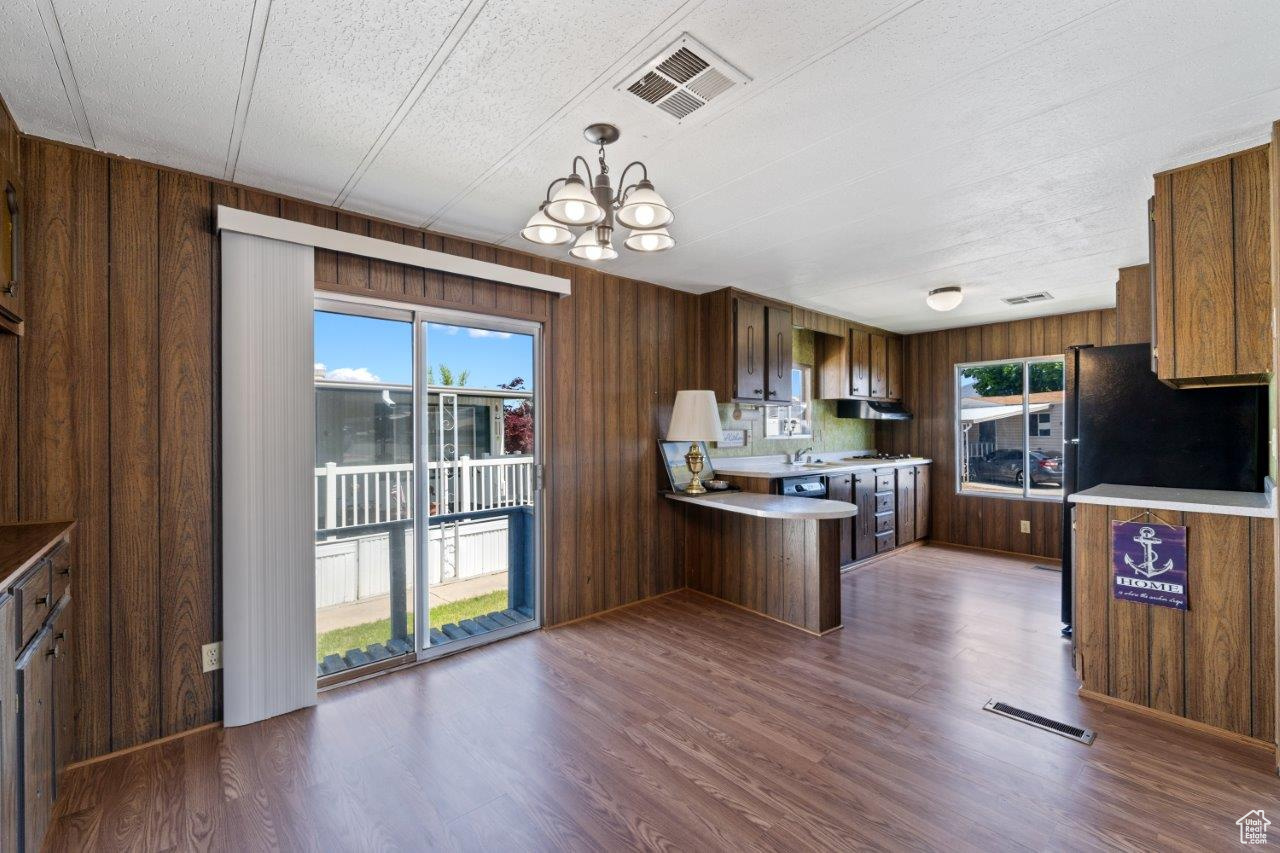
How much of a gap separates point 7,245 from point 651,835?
2922 millimetres

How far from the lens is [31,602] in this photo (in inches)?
63.2

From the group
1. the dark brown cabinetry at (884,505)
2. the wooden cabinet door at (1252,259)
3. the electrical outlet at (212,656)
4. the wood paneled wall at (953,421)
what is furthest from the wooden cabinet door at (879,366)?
the electrical outlet at (212,656)

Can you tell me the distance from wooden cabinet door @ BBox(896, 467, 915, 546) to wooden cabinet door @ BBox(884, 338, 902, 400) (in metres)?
0.97

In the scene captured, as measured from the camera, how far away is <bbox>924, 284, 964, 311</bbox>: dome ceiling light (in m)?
4.39

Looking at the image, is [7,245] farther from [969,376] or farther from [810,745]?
[969,376]

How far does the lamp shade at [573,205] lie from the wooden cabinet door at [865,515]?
13.9ft

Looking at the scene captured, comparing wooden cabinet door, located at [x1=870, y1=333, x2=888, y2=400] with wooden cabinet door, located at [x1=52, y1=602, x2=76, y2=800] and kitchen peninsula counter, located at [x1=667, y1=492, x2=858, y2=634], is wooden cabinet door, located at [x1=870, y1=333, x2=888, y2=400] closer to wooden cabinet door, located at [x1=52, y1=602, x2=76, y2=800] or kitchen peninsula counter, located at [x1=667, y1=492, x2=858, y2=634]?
kitchen peninsula counter, located at [x1=667, y1=492, x2=858, y2=634]

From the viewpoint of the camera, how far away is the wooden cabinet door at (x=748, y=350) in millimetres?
4449

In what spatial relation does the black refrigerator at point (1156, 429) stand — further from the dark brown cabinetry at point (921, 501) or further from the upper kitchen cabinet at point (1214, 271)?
the dark brown cabinetry at point (921, 501)

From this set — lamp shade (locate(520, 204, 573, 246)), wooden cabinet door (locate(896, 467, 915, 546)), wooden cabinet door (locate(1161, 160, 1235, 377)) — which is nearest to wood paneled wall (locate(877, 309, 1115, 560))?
wooden cabinet door (locate(896, 467, 915, 546))

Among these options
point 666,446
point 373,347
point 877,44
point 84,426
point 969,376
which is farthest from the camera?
point 969,376

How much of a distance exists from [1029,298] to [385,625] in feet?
18.3

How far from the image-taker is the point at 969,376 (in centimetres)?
618

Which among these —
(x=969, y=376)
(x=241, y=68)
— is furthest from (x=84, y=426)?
(x=969, y=376)
